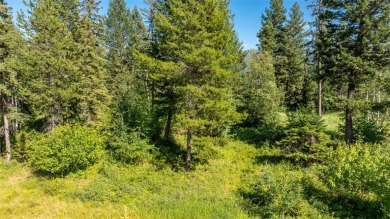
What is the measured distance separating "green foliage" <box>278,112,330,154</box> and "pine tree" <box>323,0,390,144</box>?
9.28ft

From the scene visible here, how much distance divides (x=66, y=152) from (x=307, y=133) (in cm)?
1659

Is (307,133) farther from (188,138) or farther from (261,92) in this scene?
(261,92)

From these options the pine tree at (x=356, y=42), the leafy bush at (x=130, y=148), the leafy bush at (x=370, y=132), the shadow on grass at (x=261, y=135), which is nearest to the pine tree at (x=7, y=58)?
the leafy bush at (x=130, y=148)

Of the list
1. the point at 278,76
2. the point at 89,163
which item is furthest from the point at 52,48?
the point at 278,76

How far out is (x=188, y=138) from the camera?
16.3m

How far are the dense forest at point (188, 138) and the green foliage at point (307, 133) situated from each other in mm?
78

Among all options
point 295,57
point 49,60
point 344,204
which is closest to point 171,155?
point 344,204

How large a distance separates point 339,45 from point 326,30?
1507 mm

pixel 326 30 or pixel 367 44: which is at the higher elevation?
pixel 326 30

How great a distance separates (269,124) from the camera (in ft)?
79.3

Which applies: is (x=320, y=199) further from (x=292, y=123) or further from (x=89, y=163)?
(x=89, y=163)

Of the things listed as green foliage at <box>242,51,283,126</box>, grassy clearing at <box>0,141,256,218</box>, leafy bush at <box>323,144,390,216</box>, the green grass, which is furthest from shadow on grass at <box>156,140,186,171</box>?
the green grass

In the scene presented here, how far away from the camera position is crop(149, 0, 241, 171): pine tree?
581 inches

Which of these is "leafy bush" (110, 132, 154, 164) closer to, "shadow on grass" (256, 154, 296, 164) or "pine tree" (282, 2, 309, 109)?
"shadow on grass" (256, 154, 296, 164)
